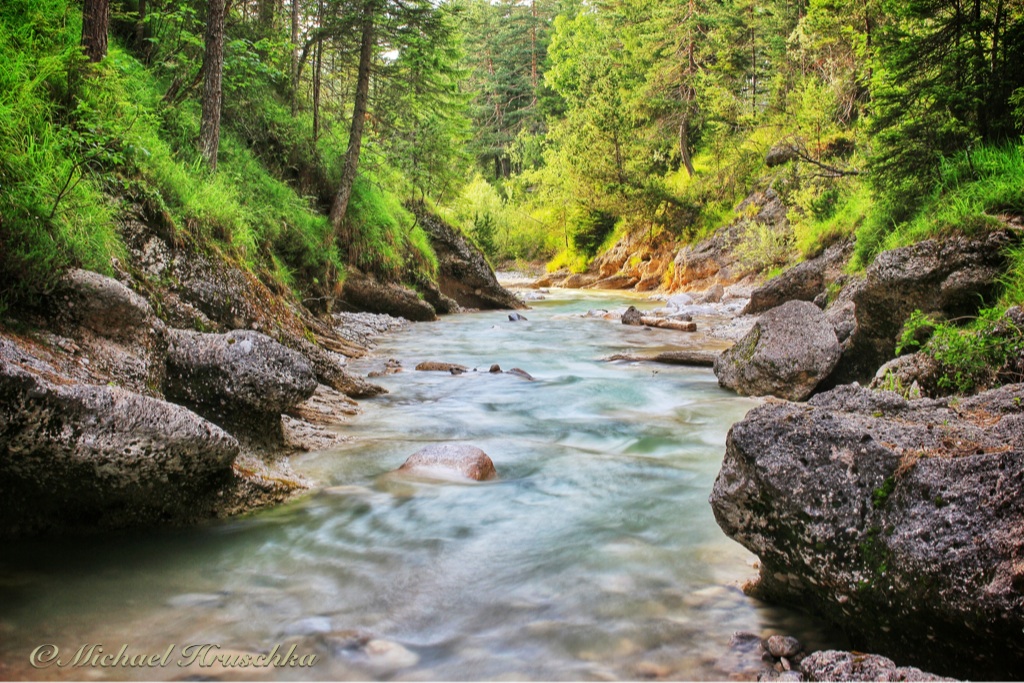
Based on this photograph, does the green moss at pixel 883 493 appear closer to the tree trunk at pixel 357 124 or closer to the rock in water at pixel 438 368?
the rock in water at pixel 438 368

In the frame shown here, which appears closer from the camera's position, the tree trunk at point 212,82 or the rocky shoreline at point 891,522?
the rocky shoreline at point 891,522

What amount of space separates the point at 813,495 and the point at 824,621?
25.0 inches

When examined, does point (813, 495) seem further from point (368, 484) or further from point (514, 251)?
point (514, 251)

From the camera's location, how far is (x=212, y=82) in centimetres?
941

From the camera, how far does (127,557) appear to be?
3.64 m

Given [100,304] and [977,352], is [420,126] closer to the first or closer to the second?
[100,304]

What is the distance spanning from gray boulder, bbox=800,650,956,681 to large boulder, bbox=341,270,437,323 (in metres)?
14.6

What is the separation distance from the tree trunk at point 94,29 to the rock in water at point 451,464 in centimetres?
527

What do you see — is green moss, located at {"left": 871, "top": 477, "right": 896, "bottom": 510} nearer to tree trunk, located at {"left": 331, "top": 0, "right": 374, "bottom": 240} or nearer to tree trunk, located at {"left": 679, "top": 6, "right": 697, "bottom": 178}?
tree trunk, located at {"left": 331, "top": 0, "right": 374, "bottom": 240}

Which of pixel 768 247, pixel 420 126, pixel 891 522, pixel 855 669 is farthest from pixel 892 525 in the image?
pixel 768 247

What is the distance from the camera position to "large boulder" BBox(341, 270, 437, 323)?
16.3 m

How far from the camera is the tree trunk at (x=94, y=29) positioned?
6.81 metres

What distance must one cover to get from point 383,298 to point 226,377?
39.2 feet

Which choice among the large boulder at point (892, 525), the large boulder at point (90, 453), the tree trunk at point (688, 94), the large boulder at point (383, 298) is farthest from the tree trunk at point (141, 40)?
the tree trunk at point (688, 94)
